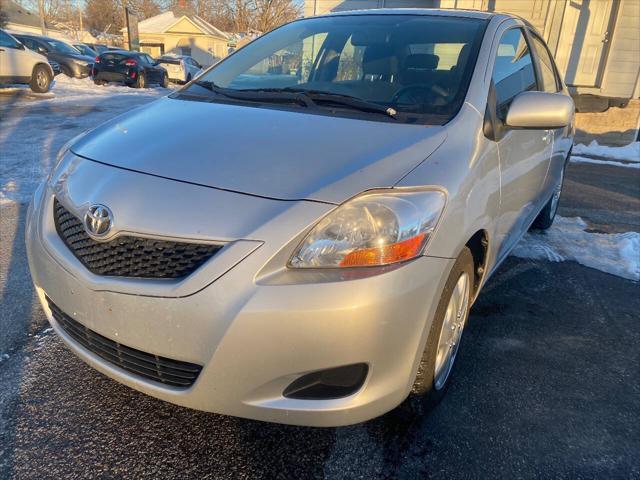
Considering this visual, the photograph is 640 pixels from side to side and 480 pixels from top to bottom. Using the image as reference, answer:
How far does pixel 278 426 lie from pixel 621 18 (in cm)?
1143

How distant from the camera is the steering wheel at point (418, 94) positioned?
2.31 metres

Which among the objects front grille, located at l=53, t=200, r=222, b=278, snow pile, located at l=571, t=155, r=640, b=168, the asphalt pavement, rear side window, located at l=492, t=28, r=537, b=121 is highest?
rear side window, located at l=492, t=28, r=537, b=121

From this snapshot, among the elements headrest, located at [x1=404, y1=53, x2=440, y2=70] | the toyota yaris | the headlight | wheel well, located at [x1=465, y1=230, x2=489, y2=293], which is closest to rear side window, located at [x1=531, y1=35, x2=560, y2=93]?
headrest, located at [x1=404, y1=53, x2=440, y2=70]

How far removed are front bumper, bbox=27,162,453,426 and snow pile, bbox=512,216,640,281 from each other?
284cm

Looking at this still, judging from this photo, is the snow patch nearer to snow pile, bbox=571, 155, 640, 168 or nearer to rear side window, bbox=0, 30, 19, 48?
snow pile, bbox=571, 155, 640, 168

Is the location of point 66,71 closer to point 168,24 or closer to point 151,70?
point 151,70

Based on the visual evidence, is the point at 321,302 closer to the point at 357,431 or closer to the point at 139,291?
the point at 139,291

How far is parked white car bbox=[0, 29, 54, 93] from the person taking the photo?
11.6m

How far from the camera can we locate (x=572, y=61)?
34.4 ft

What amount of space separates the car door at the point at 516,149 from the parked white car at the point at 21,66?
490 inches

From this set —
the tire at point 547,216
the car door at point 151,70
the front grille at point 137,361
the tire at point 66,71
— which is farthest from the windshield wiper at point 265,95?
the tire at point 66,71

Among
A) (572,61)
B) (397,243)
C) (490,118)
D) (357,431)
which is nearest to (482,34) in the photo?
(490,118)

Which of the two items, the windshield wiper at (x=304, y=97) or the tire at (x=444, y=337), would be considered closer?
the tire at (x=444, y=337)

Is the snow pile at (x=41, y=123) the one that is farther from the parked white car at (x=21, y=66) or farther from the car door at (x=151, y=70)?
the car door at (x=151, y=70)
